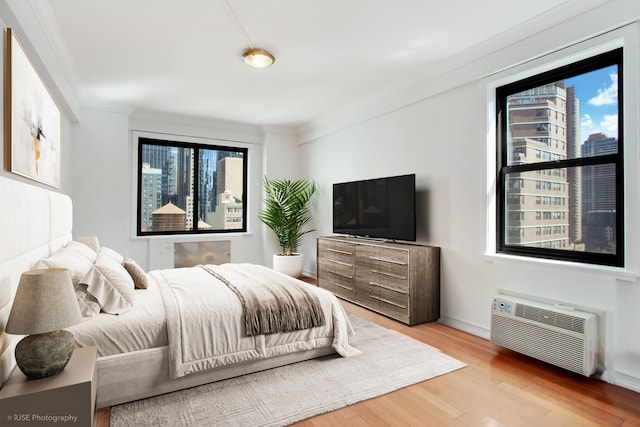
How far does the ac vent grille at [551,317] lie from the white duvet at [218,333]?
1.35 metres

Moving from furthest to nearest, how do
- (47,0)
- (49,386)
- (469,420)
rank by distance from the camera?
1. (47,0)
2. (469,420)
3. (49,386)

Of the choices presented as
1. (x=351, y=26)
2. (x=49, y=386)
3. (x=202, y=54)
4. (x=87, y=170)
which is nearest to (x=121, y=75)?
(x=202, y=54)

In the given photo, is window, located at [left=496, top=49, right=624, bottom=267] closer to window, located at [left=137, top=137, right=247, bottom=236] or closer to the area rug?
the area rug

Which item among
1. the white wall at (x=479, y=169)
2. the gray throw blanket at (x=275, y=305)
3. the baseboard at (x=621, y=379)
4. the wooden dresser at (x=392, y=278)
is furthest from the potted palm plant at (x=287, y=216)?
the baseboard at (x=621, y=379)

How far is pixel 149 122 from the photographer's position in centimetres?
527

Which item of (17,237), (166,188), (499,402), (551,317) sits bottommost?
(499,402)

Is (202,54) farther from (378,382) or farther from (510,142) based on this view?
(378,382)

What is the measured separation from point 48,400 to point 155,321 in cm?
79

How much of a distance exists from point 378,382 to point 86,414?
5.41ft

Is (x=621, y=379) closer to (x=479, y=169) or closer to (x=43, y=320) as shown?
(x=479, y=169)

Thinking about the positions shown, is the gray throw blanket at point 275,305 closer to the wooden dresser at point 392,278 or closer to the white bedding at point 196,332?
the white bedding at point 196,332

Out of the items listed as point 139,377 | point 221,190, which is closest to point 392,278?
point 139,377

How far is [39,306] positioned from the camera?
1.39 meters

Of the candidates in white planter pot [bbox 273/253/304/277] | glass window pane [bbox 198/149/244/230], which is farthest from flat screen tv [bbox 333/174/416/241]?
glass window pane [bbox 198/149/244/230]
